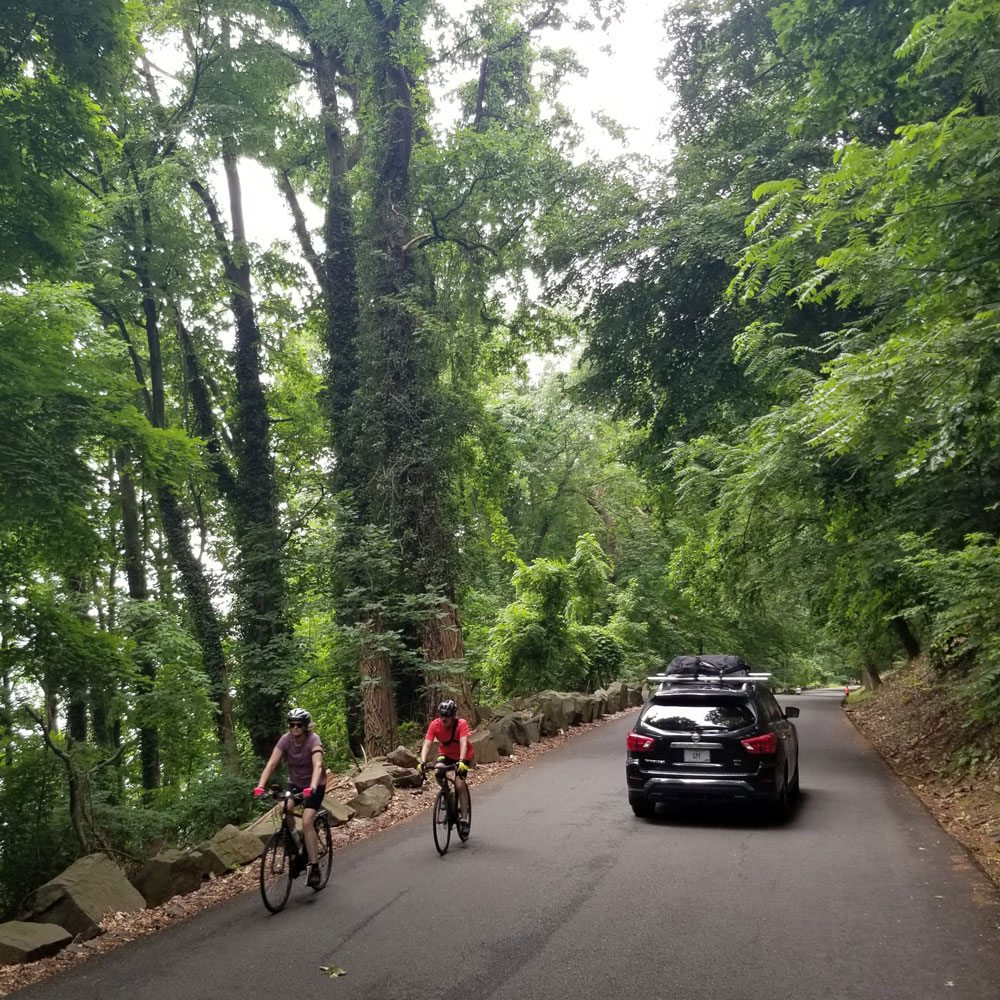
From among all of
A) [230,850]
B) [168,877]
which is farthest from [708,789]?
[168,877]

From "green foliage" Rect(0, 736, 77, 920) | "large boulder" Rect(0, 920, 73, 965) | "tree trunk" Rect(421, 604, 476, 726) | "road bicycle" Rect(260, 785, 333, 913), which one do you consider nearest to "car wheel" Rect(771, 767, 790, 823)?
"road bicycle" Rect(260, 785, 333, 913)

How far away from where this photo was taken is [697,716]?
9516 mm

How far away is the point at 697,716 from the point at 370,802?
453 cm

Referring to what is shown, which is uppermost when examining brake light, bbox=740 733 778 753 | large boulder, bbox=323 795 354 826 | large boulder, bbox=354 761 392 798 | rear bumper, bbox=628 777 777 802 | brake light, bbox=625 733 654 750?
brake light, bbox=625 733 654 750

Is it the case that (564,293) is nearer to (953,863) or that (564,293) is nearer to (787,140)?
(787,140)

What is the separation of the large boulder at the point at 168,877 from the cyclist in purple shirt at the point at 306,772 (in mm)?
1258

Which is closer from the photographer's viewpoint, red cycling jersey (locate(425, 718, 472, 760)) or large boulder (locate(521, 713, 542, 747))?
red cycling jersey (locate(425, 718, 472, 760))

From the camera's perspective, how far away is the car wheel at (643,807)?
9969mm

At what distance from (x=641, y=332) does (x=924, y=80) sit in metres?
10.2

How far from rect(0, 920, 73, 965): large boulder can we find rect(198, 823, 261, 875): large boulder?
181cm

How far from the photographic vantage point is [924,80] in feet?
36.1

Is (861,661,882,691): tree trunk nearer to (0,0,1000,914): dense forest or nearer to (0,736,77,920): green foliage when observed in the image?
(0,0,1000,914): dense forest

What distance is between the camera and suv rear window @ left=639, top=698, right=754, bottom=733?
9375 mm

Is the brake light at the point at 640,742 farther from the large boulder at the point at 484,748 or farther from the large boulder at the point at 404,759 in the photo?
the large boulder at the point at 484,748
